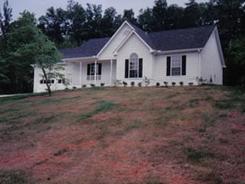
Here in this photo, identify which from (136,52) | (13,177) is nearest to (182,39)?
(136,52)

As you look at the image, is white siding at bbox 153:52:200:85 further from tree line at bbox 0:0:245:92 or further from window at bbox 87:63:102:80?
window at bbox 87:63:102:80

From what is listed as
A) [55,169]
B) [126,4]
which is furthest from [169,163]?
[126,4]

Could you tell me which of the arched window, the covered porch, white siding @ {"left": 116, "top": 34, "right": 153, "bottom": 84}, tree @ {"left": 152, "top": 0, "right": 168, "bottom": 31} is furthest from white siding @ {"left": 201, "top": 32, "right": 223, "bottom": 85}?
tree @ {"left": 152, "top": 0, "right": 168, "bottom": 31}

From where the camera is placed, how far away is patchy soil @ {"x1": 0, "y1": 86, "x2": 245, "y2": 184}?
780cm

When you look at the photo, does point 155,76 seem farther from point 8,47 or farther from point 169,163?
point 8,47

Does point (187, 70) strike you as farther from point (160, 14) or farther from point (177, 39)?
point (160, 14)

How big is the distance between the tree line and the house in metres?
2.34

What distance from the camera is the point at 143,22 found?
4747 cm

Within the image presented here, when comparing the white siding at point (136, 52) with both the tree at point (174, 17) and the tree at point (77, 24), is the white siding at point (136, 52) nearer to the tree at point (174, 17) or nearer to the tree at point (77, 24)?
the tree at point (174, 17)

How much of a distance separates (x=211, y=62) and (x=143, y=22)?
23.3 m

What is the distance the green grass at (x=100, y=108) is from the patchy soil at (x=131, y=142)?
0.18 ft

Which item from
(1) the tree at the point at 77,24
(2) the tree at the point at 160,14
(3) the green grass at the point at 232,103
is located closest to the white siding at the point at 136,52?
(3) the green grass at the point at 232,103

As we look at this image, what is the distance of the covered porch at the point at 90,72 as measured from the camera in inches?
1112

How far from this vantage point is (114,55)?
26531 millimetres
